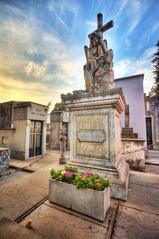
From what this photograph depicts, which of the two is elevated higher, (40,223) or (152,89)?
(152,89)

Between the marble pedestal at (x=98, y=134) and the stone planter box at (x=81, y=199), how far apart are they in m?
0.60

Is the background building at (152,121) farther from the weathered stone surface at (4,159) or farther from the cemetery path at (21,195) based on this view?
the weathered stone surface at (4,159)

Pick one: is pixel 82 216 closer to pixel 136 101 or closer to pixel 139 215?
pixel 139 215

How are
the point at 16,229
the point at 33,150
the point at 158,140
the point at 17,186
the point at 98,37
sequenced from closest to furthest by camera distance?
the point at 16,229
the point at 17,186
the point at 98,37
the point at 33,150
the point at 158,140

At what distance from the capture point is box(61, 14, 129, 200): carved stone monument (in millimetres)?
2773

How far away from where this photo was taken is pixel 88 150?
10.2ft

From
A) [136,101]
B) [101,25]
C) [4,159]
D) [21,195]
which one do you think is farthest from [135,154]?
[4,159]

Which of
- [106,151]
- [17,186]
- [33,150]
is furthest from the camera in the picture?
[33,150]

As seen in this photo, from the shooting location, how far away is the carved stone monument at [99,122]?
9.10 ft

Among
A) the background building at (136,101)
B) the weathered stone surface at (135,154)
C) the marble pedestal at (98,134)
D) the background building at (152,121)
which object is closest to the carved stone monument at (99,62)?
the marble pedestal at (98,134)

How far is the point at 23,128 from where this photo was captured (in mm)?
7438

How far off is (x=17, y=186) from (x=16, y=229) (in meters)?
2.07

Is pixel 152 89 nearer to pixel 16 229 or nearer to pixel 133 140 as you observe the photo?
pixel 133 140

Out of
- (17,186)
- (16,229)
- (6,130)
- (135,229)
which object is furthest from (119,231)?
(6,130)
